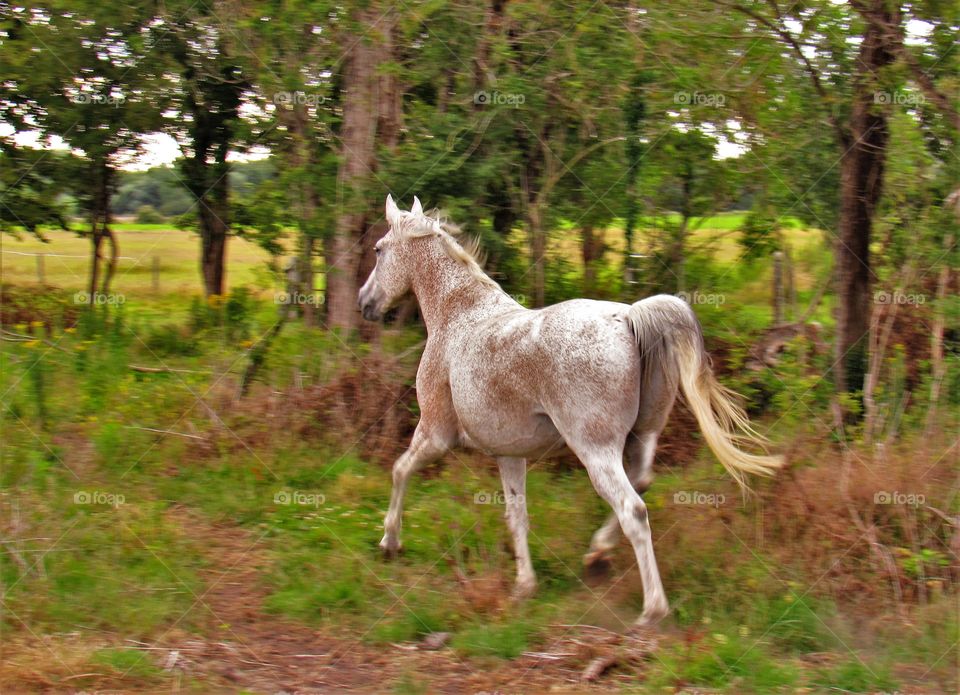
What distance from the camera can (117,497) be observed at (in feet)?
23.7

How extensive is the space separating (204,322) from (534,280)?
357cm

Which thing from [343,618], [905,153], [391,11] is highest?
[391,11]

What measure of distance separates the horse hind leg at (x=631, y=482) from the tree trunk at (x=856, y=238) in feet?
9.42

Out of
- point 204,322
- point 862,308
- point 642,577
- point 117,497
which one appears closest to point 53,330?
point 204,322

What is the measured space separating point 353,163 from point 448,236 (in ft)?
7.38

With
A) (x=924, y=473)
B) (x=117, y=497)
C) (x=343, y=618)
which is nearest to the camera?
(x=343, y=618)

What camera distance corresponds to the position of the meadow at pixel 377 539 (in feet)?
17.5

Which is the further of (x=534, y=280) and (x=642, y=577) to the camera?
(x=534, y=280)

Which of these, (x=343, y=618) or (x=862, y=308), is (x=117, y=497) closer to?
(x=343, y=618)
